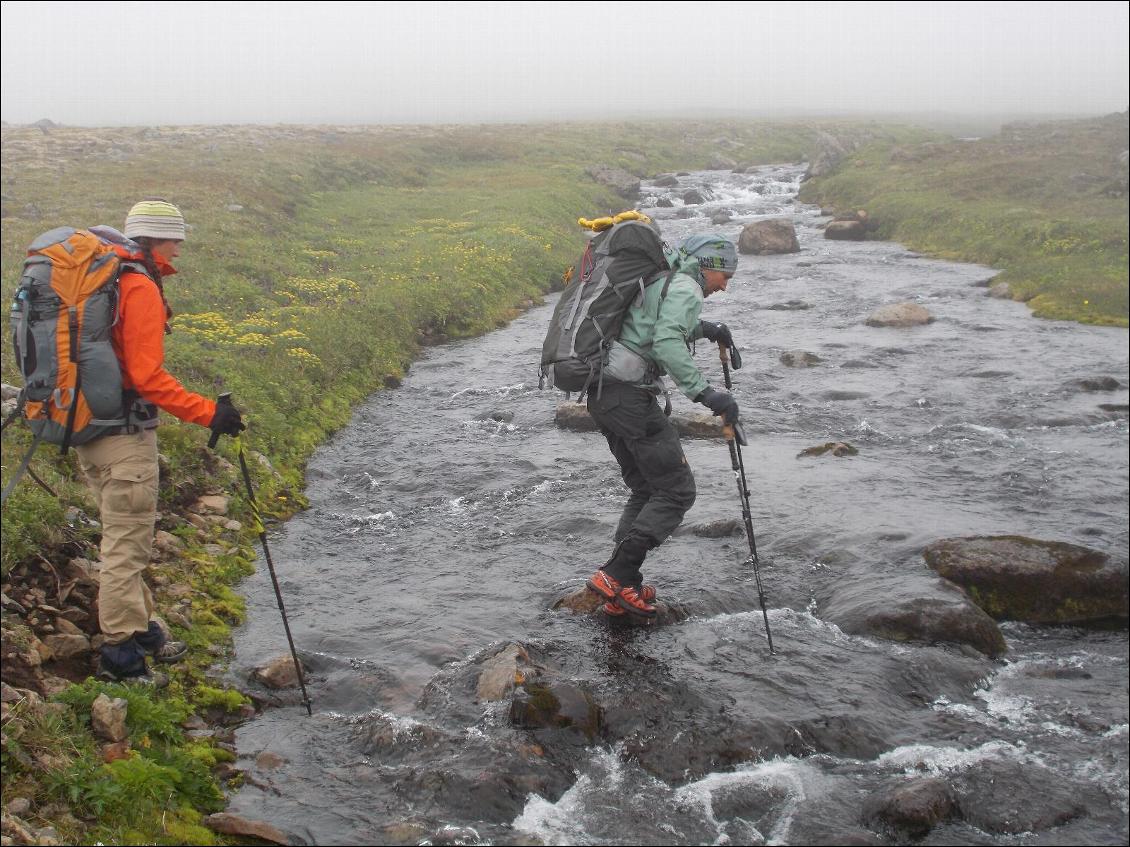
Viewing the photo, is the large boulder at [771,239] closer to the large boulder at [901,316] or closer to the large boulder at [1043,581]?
the large boulder at [901,316]

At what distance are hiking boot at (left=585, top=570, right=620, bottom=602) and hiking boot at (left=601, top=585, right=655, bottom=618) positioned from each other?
9 cm

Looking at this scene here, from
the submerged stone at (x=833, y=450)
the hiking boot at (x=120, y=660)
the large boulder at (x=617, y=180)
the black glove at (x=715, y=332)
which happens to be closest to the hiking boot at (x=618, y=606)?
the black glove at (x=715, y=332)

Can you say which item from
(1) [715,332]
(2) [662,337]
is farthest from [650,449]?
(1) [715,332]

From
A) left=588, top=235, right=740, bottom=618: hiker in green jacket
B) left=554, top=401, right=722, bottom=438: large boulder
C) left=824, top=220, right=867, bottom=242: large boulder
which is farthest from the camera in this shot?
left=824, top=220, right=867, bottom=242: large boulder

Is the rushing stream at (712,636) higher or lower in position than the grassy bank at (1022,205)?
lower

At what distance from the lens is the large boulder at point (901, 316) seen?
26.2 m

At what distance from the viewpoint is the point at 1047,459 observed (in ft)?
50.6

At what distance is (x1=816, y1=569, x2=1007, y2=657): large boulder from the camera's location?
10039 millimetres

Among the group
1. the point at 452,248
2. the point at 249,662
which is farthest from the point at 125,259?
the point at 452,248

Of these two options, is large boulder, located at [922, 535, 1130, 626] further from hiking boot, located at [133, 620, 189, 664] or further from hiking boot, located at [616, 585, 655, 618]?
hiking boot, located at [133, 620, 189, 664]

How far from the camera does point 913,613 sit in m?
10.3

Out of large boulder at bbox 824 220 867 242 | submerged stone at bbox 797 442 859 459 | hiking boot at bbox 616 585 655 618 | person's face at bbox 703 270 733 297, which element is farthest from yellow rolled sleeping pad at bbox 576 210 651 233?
large boulder at bbox 824 220 867 242

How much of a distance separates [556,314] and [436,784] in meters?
5.21

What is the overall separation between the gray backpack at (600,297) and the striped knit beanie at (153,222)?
157 inches
